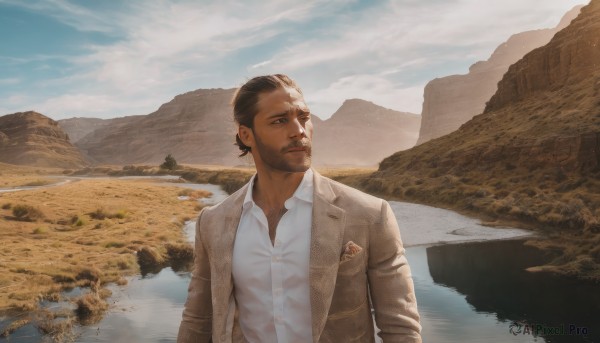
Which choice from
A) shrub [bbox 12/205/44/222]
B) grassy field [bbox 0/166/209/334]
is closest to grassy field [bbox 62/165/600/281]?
grassy field [bbox 0/166/209/334]

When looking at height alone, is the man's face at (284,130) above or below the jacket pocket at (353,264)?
above

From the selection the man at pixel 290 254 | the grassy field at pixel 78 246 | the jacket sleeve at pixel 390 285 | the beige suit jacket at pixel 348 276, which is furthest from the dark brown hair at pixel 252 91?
the grassy field at pixel 78 246

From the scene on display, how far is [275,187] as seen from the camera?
2779 mm

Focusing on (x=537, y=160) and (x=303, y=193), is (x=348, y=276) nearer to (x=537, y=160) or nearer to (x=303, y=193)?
(x=303, y=193)

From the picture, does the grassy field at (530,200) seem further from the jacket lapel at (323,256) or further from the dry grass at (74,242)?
the jacket lapel at (323,256)

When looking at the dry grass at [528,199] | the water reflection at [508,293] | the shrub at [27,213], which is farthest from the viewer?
the shrub at [27,213]

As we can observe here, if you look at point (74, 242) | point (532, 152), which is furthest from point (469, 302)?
point (532, 152)

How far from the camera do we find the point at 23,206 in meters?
33.6

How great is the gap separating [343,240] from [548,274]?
1989 centimetres

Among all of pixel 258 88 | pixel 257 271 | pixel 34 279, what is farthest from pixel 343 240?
pixel 34 279

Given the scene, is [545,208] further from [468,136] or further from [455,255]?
[468,136]

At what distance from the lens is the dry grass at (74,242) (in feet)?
61.2

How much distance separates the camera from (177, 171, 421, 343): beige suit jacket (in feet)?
7.79

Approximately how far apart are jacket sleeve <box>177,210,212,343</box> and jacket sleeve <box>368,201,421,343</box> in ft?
3.32
